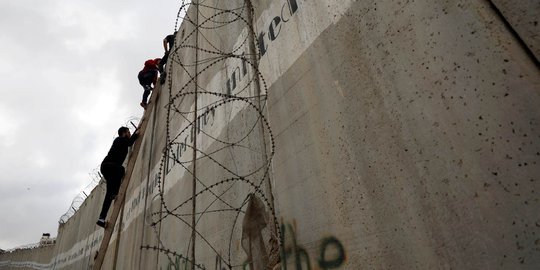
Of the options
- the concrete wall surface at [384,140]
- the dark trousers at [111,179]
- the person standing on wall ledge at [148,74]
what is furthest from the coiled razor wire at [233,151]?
the person standing on wall ledge at [148,74]

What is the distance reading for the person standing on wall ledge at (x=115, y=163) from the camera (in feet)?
23.4

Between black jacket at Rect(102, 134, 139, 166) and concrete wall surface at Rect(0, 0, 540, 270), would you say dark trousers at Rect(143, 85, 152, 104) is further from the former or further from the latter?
concrete wall surface at Rect(0, 0, 540, 270)

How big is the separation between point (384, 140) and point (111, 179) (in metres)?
6.96

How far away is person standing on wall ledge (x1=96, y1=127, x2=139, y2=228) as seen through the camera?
23.4 ft

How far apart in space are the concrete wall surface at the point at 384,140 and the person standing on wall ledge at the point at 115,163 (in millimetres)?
→ 4242

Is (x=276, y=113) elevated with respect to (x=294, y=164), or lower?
elevated

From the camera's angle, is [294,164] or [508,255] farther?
[294,164]

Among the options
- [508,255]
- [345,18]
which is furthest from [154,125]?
[508,255]

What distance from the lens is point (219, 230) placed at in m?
3.52

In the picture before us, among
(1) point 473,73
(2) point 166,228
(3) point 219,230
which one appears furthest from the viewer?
(2) point 166,228

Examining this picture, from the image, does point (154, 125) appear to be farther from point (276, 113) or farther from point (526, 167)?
point (526, 167)

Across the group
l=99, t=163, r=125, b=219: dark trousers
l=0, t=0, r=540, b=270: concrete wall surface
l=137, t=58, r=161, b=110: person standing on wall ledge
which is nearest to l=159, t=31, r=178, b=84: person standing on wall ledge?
l=137, t=58, r=161, b=110: person standing on wall ledge

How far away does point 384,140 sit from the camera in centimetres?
185

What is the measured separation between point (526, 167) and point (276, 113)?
1.90 m
